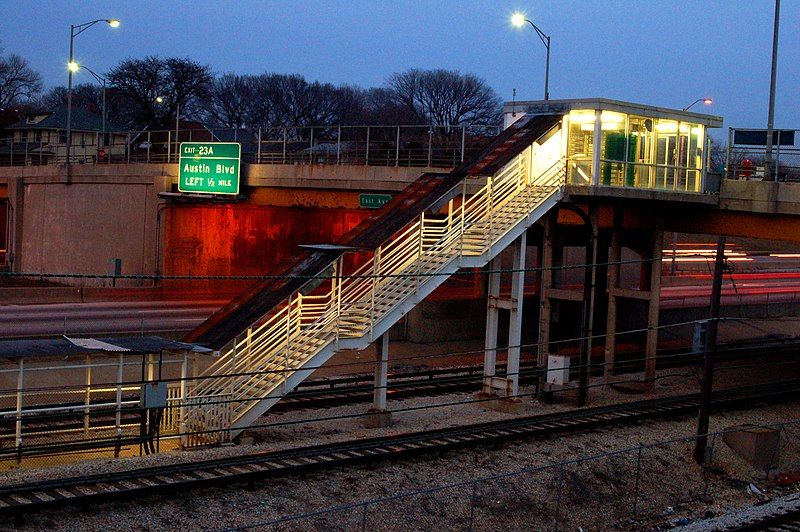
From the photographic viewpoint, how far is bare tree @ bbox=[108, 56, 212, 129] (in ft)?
349

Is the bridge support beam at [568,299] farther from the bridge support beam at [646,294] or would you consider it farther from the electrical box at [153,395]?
the electrical box at [153,395]

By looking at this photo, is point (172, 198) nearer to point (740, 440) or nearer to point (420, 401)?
point (420, 401)

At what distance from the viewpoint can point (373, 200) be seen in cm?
3266

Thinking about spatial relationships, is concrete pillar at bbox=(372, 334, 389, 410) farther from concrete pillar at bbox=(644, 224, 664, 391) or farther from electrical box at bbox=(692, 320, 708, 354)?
concrete pillar at bbox=(644, 224, 664, 391)

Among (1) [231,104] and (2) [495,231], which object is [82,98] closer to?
(1) [231,104]

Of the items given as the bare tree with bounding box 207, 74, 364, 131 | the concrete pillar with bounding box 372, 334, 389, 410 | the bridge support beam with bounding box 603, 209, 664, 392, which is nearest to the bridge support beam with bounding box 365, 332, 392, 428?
the concrete pillar with bounding box 372, 334, 389, 410

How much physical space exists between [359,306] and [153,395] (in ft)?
17.0

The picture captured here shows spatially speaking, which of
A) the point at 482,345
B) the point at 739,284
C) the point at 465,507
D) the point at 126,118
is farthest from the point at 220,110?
the point at 465,507

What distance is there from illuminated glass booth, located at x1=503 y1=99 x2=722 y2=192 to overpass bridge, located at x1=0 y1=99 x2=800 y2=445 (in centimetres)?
3

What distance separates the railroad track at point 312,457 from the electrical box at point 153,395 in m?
1.61

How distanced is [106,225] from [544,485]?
2981 centimetres

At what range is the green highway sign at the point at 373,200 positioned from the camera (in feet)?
106

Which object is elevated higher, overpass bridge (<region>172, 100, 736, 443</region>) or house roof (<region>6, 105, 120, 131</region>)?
house roof (<region>6, 105, 120, 131</region>)

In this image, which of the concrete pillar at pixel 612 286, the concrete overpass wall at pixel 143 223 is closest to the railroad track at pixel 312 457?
the concrete pillar at pixel 612 286
